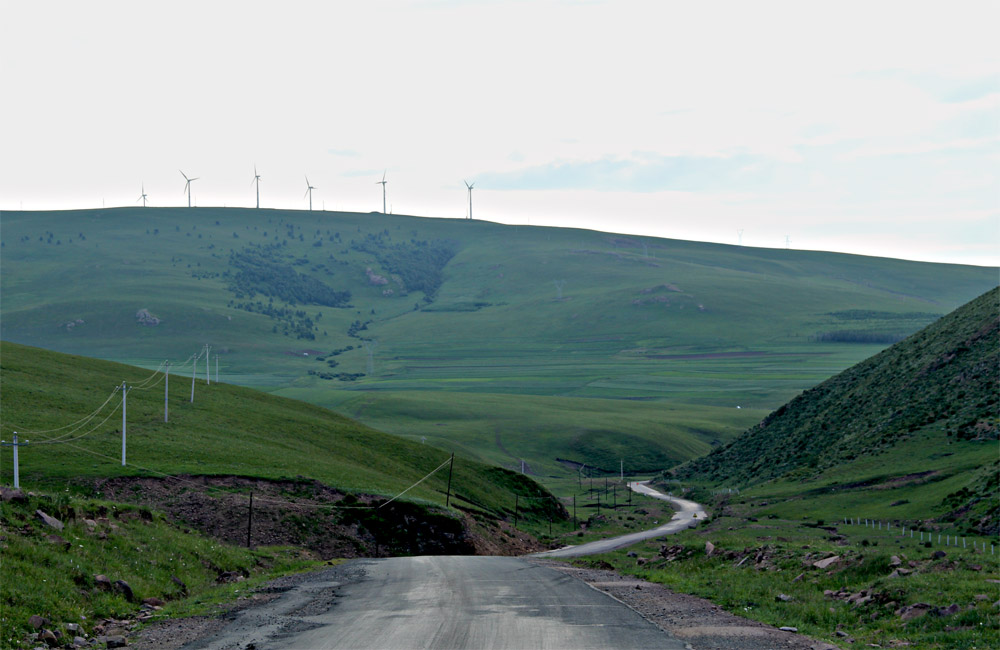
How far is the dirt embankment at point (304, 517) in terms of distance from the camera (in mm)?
53000

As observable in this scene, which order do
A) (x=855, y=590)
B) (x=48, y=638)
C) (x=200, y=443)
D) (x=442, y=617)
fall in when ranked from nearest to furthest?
(x=48, y=638), (x=442, y=617), (x=855, y=590), (x=200, y=443)

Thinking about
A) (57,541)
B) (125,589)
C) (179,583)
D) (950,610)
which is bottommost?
(179,583)

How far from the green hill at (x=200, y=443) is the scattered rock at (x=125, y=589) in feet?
81.4

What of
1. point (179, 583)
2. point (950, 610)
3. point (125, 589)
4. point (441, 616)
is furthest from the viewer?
point (179, 583)

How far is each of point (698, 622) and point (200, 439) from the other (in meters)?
55.7

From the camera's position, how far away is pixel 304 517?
188ft

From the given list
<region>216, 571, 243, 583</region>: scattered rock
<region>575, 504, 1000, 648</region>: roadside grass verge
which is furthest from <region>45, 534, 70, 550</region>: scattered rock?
<region>575, 504, 1000, 648</region>: roadside grass verge

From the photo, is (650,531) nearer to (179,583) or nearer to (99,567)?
(179,583)

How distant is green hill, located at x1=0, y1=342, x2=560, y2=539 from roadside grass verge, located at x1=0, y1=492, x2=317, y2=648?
1622 centimetres

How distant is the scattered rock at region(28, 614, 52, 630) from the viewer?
893 inches

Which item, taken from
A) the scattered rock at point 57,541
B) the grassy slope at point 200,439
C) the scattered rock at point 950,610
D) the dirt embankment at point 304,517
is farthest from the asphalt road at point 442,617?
the grassy slope at point 200,439

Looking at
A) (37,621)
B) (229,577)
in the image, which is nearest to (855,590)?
(37,621)

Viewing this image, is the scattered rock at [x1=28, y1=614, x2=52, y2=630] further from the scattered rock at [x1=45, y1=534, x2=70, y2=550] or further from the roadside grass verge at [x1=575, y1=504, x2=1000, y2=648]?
the roadside grass verge at [x1=575, y1=504, x2=1000, y2=648]

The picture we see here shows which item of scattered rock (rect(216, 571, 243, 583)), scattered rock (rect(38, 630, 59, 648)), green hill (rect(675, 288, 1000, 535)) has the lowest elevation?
green hill (rect(675, 288, 1000, 535))
